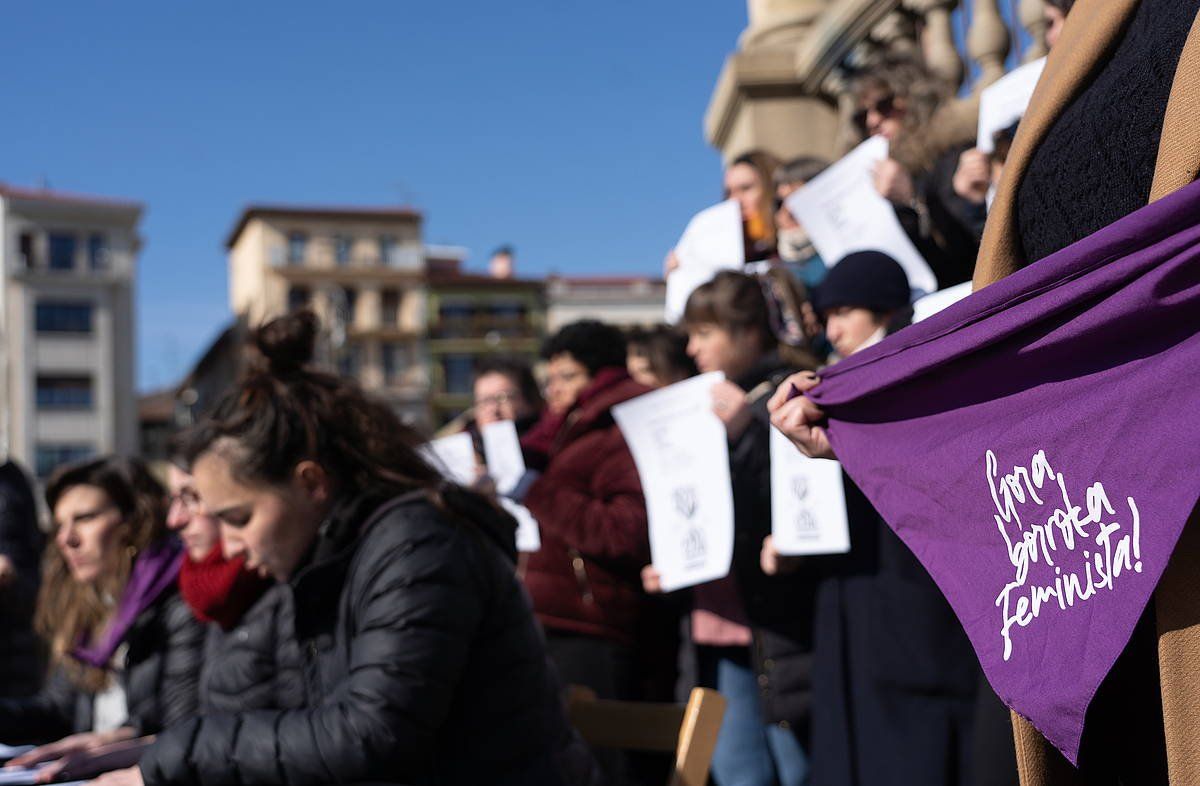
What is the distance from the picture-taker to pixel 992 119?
3.37m

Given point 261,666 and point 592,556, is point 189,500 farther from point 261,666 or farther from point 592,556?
point 592,556

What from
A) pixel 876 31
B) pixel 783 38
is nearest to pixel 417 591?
pixel 876 31

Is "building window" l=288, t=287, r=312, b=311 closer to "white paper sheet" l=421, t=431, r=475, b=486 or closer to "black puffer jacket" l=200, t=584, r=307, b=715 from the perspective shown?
"white paper sheet" l=421, t=431, r=475, b=486

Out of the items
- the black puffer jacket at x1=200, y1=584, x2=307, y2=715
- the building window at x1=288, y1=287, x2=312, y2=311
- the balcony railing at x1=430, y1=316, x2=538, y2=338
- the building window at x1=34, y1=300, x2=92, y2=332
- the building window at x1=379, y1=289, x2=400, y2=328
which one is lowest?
the black puffer jacket at x1=200, y1=584, x2=307, y2=715

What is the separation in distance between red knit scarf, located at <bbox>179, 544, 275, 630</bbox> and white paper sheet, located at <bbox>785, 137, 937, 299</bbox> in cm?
182

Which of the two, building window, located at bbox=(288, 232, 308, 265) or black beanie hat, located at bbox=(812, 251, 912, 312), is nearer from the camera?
black beanie hat, located at bbox=(812, 251, 912, 312)

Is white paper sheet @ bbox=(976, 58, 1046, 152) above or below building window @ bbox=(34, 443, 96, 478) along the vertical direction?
below

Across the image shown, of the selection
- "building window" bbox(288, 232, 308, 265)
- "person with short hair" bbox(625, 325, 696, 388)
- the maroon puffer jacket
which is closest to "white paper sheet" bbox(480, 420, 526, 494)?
the maroon puffer jacket

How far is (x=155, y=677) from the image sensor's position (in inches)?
155

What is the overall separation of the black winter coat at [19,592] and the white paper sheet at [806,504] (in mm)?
3655

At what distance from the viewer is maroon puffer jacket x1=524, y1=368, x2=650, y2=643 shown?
4.25 m

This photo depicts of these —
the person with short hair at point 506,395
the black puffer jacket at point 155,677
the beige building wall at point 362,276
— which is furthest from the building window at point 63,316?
the black puffer jacket at point 155,677

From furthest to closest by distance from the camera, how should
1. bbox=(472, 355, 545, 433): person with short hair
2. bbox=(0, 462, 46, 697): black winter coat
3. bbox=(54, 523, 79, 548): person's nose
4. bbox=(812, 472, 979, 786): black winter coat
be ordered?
1. bbox=(0, 462, 46, 697): black winter coat
2. bbox=(472, 355, 545, 433): person with short hair
3. bbox=(54, 523, 79, 548): person's nose
4. bbox=(812, 472, 979, 786): black winter coat

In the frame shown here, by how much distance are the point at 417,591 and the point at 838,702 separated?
119 centimetres
